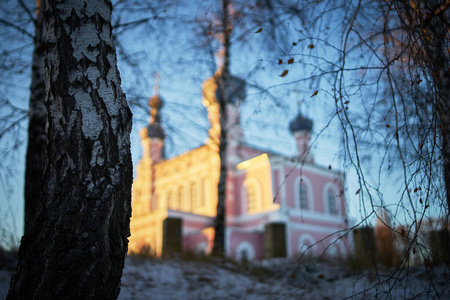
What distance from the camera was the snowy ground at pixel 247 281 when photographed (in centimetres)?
379

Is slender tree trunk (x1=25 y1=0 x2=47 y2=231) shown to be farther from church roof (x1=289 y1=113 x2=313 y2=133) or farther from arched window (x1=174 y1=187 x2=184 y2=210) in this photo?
arched window (x1=174 y1=187 x2=184 y2=210)

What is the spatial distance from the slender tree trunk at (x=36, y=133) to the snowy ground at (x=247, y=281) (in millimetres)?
909

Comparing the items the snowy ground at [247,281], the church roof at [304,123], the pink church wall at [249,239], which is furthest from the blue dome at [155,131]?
the pink church wall at [249,239]

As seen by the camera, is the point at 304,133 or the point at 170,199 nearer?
the point at 304,133

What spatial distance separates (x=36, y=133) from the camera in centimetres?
464

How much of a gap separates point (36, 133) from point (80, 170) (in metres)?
3.27

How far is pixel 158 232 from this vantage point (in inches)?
798

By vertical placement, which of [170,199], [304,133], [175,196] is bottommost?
[304,133]

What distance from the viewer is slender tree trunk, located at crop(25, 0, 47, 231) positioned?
435 cm

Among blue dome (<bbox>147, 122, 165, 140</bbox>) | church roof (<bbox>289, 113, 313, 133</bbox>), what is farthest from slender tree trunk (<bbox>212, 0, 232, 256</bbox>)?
church roof (<bbox>289, 113, 313, 133</bbox>)

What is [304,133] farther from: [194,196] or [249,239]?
[194,196]

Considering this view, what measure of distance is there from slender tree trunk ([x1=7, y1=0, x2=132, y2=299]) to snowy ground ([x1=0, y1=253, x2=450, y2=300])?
1737 mm

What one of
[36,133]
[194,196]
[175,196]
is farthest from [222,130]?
[175,196]

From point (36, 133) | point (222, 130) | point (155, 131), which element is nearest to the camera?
point (36, 133)
